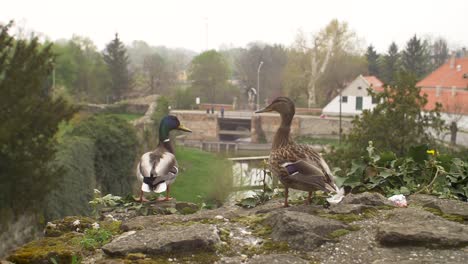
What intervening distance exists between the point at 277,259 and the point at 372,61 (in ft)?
240

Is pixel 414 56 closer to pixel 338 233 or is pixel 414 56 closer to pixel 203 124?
pixel 203 124

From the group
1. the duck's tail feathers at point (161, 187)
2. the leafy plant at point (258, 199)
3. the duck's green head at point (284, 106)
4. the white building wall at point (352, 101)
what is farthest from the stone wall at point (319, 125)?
the duck's green head at point (284, 106)

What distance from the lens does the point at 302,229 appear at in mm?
Answer: 3072

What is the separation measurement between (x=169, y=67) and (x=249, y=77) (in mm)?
15026

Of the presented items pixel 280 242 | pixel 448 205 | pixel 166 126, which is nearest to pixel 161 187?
pixel 166 126

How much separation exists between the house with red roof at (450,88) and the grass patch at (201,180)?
1651 centimetres

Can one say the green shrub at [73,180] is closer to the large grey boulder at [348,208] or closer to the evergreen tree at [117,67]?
the large grey boulder at [348,208]

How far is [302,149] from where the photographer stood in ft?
13.6

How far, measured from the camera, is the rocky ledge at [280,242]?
2834 millimetres

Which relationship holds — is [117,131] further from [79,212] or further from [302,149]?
[302,149]

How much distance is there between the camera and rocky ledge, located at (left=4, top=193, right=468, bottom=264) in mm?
2834

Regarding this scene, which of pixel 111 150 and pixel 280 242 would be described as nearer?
pixel 280 242

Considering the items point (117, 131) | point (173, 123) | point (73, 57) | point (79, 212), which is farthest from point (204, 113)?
point (173, 123)

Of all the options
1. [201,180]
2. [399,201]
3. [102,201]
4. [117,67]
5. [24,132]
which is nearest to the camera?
[399,201]
